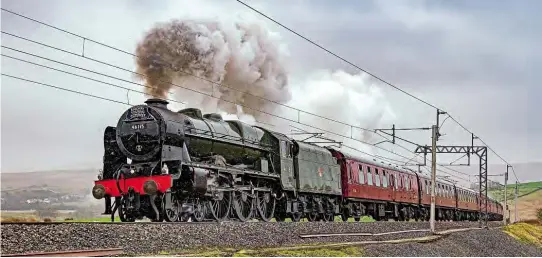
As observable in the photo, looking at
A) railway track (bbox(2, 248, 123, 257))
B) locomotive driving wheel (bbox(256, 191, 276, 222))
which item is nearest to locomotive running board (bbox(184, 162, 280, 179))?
locomotive driving wheel (bbox(256, 191, 276, 222))

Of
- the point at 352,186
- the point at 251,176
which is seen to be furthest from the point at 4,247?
the point at 352,186

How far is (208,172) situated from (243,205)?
9.83ft

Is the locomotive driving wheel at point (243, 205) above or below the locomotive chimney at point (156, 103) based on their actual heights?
below

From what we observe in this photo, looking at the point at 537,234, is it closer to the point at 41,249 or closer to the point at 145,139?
the point at 145,139

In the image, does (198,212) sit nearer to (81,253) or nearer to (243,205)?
(243,205)

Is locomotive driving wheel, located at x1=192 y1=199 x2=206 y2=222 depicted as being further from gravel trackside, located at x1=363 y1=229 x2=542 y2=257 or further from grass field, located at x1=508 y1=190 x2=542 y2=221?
grass field, located at x1=508 y1=190 x2=542 y2=221

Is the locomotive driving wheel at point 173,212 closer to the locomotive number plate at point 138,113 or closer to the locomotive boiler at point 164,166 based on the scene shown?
the locomotive boiler at point 164,166

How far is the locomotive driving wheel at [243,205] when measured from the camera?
2031 cm

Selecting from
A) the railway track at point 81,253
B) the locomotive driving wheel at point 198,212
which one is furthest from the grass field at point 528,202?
the railway track at point 81,253

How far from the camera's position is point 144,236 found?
517 inches

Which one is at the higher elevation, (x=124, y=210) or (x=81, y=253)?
(x=124, y=210)

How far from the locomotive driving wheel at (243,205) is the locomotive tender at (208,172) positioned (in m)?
0.03

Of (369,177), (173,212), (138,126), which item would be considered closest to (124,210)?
(173,212)

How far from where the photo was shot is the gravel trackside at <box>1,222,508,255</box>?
11.2 m
